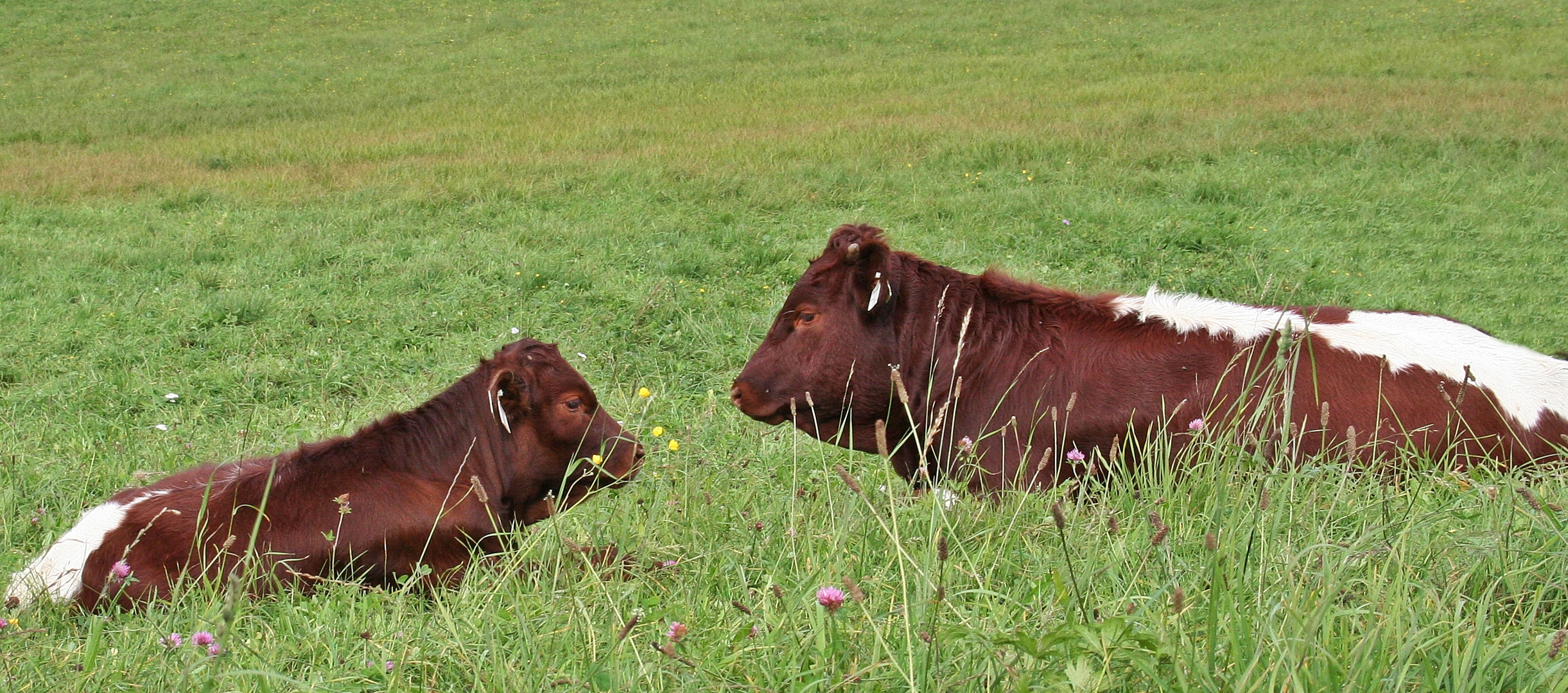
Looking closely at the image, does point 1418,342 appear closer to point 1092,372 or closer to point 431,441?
point 1092,372

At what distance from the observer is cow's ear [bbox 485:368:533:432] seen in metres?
4.54

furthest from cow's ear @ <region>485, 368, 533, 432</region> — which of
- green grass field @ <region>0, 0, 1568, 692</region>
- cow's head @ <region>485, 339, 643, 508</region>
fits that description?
A: green grass field @ <region>0, 0, 1568, 692</region>

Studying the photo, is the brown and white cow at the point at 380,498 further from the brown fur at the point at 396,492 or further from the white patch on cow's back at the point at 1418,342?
the white patch on cow's back at the point at 1418,342

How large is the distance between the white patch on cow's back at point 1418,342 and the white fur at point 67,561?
3.70 metres

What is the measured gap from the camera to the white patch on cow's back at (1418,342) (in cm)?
418

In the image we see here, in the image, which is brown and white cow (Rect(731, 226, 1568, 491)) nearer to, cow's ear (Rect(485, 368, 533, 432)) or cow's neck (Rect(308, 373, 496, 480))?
cow's ear (Rect(485, 368, 533, 432))

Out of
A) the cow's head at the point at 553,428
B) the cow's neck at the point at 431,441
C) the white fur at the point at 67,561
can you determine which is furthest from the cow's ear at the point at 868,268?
the white fur at the point at 67,561

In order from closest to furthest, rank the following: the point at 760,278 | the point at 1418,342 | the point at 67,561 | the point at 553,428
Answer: the point at 67,561 < the point at 1418,342 < the point at 553,428 < the point at 760,278

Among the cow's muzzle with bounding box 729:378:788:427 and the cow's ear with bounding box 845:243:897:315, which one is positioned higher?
the cow's ear with bounding box 845:243:897:315

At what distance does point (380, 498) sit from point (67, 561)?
38.6 inches

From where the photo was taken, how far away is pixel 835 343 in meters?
4.77

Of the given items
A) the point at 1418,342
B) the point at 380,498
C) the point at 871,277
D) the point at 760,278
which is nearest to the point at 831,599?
the point at 380,498

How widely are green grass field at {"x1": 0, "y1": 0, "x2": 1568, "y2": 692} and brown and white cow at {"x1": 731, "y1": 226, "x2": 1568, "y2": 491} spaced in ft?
0.95

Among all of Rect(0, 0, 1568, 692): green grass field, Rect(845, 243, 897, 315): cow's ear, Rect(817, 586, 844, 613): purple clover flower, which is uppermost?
Rect(817, 586, 844, 613): purple clover flower
